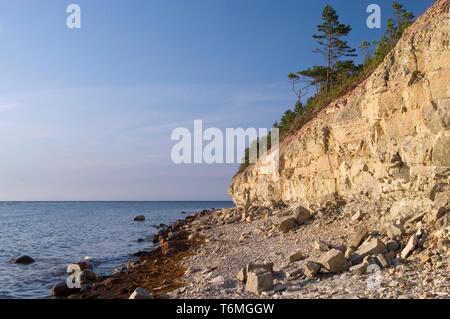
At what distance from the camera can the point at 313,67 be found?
46.3 metres

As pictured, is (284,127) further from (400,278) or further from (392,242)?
(400,278)

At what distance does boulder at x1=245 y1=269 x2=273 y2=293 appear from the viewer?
11438 mm

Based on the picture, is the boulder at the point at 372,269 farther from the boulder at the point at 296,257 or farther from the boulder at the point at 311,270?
the boulder at the point at 296,257

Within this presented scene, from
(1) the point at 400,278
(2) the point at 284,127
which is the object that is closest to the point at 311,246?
(1) the point at 400,278

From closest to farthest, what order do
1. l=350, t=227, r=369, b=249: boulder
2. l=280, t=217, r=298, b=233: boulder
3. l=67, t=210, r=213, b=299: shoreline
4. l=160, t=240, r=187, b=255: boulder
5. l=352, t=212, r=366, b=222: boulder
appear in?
l=350, t=227, r=369, b=249: boulder < l=67, t=210, r=213, b=299: shoreline < l=352, t=212, r=366, b=222: boulder < l=280, t=217, r=298, b=233: boulder < l=160, t=240, r=187, b=255: boulder

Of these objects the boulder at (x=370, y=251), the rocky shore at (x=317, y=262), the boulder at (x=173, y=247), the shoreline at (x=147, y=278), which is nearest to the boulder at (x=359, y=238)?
the rocky shore at (x=317, y=262)

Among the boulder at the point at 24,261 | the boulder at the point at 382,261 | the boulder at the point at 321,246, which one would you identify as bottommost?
the boulder at the point at 24,261

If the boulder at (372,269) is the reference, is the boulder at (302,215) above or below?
above

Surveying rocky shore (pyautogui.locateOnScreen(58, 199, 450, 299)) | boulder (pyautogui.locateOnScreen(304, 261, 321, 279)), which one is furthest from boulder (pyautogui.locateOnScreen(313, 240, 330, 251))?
boulder (pyautogui.locateOnScreen(304, 261, 321, 279))

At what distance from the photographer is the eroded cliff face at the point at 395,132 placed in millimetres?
15031

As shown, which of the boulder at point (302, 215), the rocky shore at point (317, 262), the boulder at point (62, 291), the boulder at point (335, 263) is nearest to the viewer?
the rocky shore at point (317, 262)

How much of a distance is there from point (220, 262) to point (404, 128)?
9.73 metres

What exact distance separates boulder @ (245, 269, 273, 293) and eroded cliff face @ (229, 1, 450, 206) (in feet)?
22.2

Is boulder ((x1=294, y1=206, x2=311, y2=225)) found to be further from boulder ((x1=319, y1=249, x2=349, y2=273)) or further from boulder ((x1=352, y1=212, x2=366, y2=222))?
boulder ((x1=319, y1=249, x2=349, y2=273))
